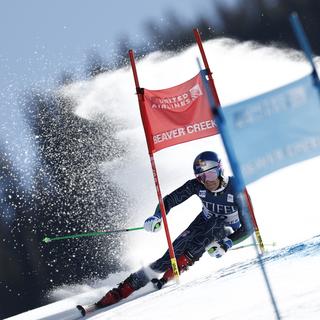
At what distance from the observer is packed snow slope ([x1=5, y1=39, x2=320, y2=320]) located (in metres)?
3.51

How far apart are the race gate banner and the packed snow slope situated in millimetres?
1260

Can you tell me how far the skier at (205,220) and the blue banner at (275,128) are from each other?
9.00 feet

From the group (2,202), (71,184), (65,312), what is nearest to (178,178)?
(71,184)

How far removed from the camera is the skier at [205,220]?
6.21 m

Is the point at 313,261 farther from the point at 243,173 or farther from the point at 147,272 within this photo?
the point at 147,272

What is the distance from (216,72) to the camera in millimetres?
17109

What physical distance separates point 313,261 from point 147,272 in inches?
99.3

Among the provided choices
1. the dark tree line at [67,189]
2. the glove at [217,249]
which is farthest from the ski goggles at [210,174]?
the dark tree line at [67,189]

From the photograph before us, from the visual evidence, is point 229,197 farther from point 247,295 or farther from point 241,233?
point 247,295

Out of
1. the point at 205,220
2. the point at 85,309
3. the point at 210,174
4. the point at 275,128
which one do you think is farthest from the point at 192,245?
the point at 275,128

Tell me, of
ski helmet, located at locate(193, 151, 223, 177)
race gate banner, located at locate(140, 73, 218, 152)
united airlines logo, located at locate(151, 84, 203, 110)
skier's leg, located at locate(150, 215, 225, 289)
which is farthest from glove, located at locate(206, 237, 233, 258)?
united airlines logo, located at locate(151, 84, 203, 110)

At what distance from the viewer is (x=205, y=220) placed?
6.54m

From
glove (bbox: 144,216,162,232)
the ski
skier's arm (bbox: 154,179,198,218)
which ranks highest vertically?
skier's arm (bbox: 154,179,198,218)

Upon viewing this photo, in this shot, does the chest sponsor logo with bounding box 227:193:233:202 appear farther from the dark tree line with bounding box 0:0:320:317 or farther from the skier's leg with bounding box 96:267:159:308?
the dark tree line with bounding box 0:0:320:317
